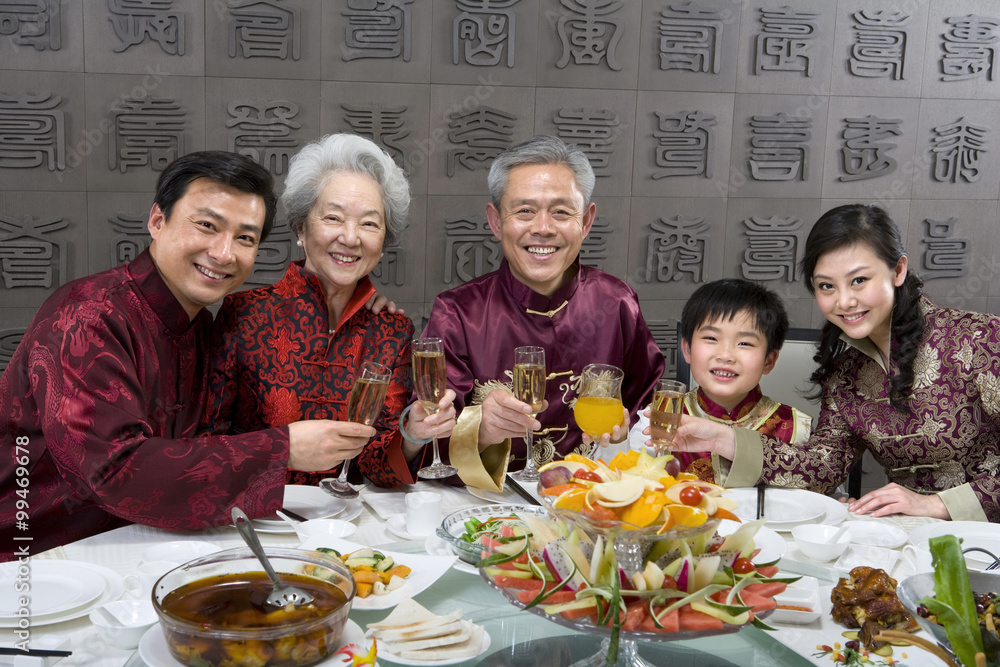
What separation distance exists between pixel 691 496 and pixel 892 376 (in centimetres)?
150

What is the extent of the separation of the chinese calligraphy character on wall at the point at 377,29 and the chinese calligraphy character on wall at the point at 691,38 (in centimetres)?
119

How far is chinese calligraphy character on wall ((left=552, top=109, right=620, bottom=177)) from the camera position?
396cm

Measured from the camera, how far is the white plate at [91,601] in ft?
3.98

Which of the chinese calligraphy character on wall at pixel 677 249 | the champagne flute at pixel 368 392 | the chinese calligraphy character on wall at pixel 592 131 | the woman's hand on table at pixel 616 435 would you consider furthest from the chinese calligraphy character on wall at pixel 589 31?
the champagne flute at pixel 368 392

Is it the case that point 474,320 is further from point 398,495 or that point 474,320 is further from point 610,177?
point 610,177

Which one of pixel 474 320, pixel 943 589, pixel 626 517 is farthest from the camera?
pixel 474 320

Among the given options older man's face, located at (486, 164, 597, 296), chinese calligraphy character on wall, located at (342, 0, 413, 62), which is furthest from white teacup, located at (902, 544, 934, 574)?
chinese calligraphy character on wall, located at (342, 0, 413, 62)

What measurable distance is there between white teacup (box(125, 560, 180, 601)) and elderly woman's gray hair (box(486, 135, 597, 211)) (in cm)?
158

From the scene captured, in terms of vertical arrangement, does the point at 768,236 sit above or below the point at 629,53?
below

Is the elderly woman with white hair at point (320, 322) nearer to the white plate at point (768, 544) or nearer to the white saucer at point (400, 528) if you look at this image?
the white saucer at point (400, 528)

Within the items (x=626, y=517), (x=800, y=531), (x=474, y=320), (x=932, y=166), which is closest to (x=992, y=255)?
(x=932, y=166)

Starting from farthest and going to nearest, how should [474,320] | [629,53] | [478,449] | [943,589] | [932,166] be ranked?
[932,166]
[629,53]
[474,320]
[478,449]
[943,589]

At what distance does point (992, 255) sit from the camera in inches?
174

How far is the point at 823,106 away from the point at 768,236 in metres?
0.68
